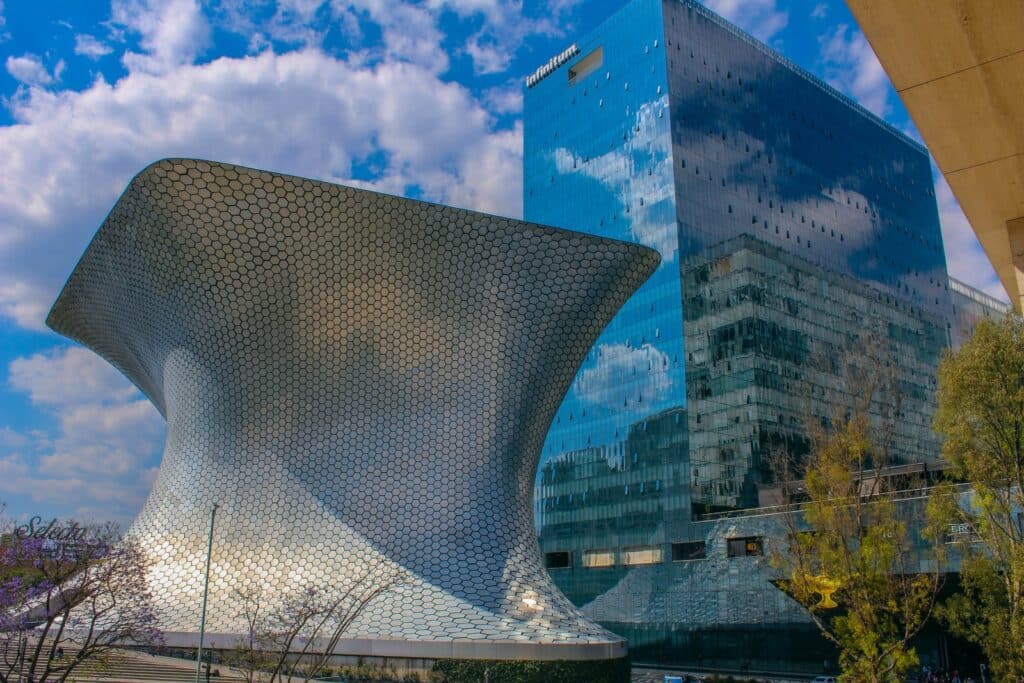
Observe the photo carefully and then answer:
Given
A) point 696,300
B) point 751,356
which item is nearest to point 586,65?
point 696,300

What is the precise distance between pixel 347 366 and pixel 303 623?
7.73m

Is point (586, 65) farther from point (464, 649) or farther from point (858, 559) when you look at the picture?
point (858, 559)

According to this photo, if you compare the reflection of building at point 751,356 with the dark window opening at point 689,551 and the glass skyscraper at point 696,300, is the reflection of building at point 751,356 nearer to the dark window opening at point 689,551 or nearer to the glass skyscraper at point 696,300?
the glass skyscraper at point 696,300

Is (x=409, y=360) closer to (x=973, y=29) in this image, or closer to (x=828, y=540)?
(x=828, y=540)

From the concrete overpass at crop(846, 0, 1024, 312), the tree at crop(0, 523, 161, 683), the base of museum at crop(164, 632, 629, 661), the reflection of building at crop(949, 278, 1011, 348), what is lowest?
the base of museum at crop(164, 632, 629, 661)

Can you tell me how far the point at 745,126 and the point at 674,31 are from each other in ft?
22.2

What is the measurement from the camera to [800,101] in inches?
2084

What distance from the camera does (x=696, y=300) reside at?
43.1 meters

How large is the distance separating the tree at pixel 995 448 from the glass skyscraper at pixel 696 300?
20.2 meters

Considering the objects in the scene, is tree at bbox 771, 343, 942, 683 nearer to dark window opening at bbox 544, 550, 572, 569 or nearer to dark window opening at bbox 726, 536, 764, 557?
dark window opening at bbox 726, 536, 764, 557

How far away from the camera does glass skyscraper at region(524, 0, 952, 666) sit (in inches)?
1588

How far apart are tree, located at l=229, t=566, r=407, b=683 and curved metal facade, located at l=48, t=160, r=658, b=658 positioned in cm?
46

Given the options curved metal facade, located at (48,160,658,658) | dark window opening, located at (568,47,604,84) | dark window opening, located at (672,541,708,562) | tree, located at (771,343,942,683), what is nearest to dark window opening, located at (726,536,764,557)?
dark window opening, located at (672,541,708,562)

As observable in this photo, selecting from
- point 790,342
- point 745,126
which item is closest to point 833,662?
point 790,342
